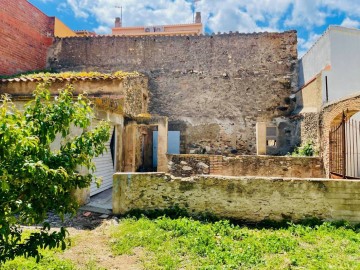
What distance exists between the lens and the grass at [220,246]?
4328 millimetres

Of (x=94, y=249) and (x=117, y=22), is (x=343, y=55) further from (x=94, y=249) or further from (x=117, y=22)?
(x=117, y=22)

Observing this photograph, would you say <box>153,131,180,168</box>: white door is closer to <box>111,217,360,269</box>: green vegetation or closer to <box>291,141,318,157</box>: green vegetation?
<box>291,141,318,157</box>: green vegetation

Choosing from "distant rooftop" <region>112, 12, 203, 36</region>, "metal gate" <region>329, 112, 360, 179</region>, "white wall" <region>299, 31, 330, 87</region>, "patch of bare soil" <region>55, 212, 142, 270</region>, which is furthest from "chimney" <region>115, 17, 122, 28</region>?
"patch of bare soil" <region>55, 212, 142, 270</region>

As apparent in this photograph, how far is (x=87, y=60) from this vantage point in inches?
610

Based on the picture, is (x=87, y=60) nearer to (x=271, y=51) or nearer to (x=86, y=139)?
(x=271, y=51)

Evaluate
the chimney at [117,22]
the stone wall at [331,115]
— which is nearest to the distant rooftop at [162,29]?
the chimney at [117,22]

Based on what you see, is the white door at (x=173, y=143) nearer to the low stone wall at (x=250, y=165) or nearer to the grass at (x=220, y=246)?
the low stone wall at (x=250, y=165)

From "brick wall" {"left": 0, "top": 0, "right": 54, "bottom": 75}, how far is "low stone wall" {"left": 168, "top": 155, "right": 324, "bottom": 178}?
9.30 metres

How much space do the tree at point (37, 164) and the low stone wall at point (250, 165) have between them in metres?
6.93

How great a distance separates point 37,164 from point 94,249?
335cm

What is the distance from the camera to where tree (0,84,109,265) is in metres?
2.19

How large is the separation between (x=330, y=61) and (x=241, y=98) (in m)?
4.87

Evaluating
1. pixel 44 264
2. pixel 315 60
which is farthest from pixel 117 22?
pixel 44 264

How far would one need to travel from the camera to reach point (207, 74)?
49.3 ft
